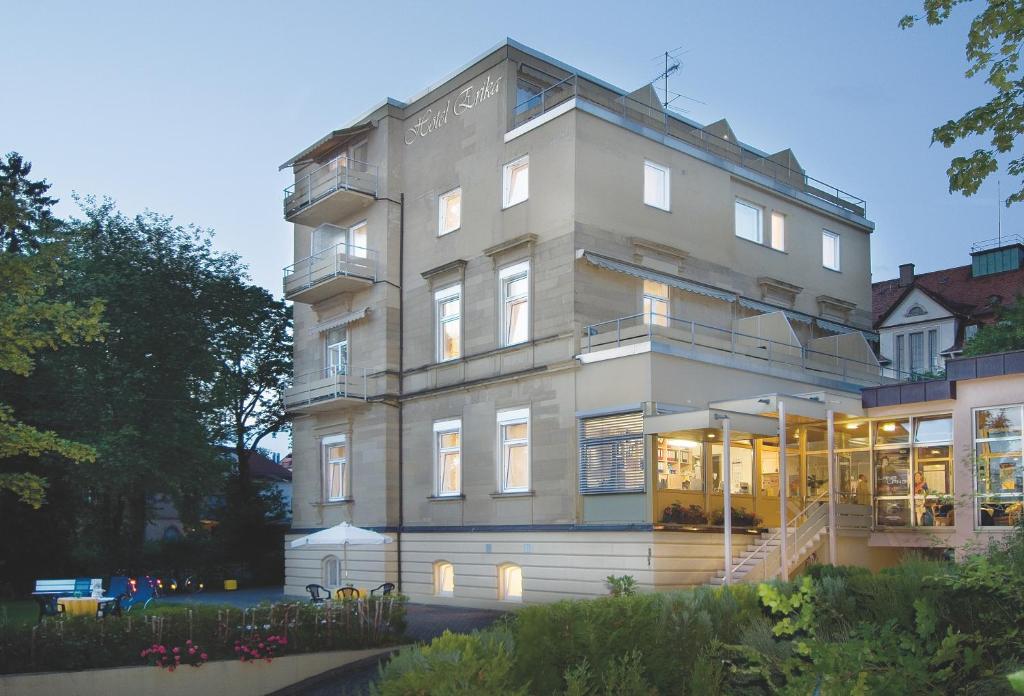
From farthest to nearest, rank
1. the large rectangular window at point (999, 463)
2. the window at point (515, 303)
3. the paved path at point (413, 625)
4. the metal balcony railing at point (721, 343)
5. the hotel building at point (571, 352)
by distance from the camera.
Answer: the window at point (515, 303)
the metal balcony railing at point (721, 343)
the hotel building at point (571, 352)
the large rectangular window at point (999, 463)
the paved path at point (413, 625)

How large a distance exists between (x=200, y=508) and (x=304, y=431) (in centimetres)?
1412

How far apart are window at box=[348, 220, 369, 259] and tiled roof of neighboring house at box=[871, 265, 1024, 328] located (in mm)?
26067

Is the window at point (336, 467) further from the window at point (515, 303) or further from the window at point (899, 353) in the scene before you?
the window at point (899, 353)

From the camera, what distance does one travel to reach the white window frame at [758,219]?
103 ft

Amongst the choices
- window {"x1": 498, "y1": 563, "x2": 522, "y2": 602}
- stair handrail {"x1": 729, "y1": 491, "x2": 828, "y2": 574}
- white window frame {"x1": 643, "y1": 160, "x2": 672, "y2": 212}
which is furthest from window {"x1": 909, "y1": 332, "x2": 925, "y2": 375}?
window {"x1": 498, "y1": 563, "x2": 522, "y2": 602}

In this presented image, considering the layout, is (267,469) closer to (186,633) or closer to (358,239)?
(358,239)


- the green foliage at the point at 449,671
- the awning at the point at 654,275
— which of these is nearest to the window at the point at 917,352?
the awning at the point at 654,275

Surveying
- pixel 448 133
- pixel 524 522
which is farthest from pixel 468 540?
pixel 448 133

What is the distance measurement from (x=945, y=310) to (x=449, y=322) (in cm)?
3141

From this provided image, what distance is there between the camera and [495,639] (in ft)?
25.1

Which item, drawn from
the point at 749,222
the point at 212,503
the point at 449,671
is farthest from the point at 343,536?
the point at 212,503

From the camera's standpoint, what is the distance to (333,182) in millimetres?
33125

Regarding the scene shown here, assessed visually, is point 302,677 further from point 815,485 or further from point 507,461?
point 815,485

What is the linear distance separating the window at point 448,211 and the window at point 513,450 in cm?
607
